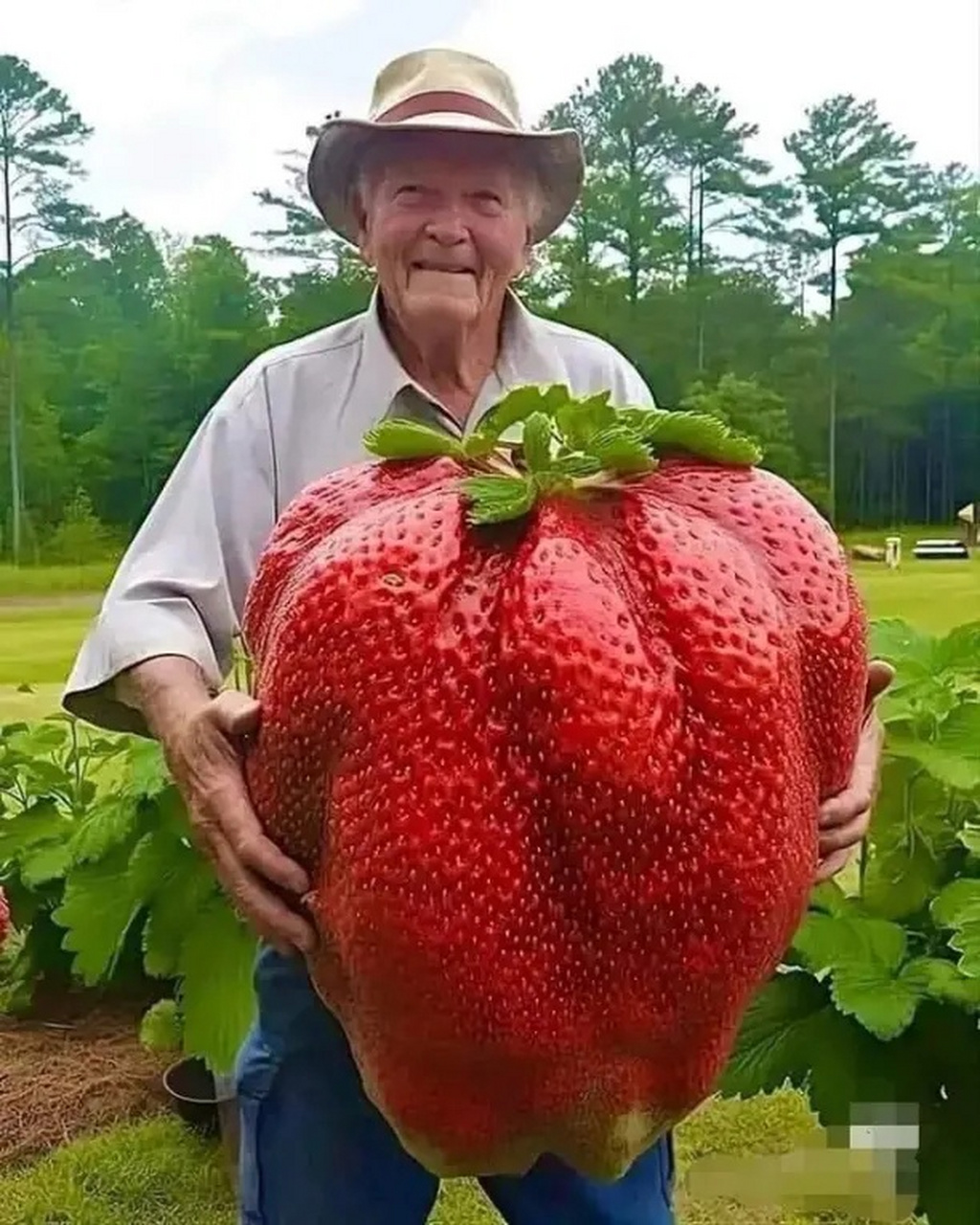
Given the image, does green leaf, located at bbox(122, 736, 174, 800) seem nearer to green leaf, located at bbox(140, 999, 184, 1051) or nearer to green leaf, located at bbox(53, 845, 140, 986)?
green leaf, located at bbox(53, 845, 140, 986)

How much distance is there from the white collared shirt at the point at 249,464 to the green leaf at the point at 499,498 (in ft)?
0.92

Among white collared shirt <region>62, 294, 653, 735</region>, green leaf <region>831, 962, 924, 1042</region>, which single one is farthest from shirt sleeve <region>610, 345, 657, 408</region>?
green leaf <region>831, 962, 924, 1042</region>

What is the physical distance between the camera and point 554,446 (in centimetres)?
51

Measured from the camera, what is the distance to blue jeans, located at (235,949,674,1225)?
0.80 metres

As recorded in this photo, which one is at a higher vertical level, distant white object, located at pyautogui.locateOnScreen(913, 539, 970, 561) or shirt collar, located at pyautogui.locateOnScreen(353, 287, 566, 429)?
shirt collar, located at pyautogui.locateOnScreen(353, 287, 566, 429)

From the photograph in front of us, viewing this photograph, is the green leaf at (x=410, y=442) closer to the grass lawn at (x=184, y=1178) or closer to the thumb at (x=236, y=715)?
the thumb at (x=236, y=715)

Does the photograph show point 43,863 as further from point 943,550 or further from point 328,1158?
point 943,550

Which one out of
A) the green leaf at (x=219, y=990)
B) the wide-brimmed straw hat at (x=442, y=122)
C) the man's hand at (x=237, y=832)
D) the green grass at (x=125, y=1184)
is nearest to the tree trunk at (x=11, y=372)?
the green grass at (x=125, y=1184)

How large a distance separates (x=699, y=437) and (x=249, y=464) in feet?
1.25

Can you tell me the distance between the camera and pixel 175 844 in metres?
1.46

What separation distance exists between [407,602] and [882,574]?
2155mm

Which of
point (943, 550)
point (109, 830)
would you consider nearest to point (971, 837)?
point (109, 830)

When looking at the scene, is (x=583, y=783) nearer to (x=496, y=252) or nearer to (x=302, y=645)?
(x=302, y=645)

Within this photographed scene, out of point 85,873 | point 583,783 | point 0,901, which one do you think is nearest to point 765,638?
point 583,783
